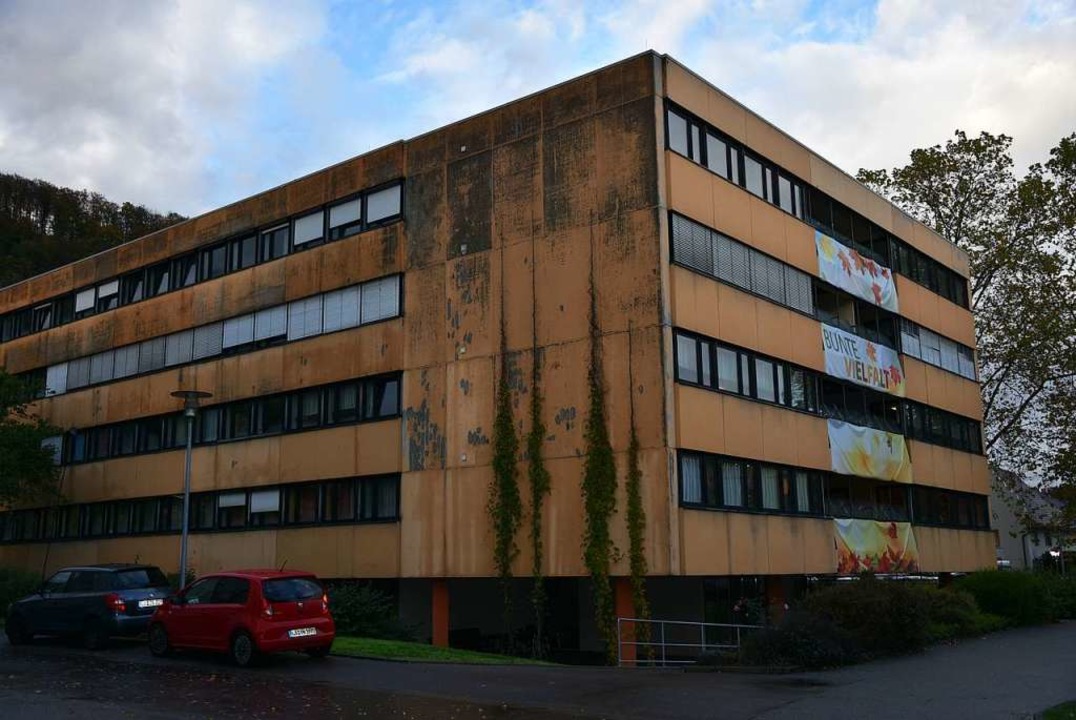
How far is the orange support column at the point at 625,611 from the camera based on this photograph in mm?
22891

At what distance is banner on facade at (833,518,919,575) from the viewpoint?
29094 mm

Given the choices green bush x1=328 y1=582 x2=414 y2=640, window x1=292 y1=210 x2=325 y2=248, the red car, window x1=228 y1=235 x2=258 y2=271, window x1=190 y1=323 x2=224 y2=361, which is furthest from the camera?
window x1=190 y1=323 x2=224 y2=361

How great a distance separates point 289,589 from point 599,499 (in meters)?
7.27

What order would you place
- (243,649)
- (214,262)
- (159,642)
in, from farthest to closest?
(214,262)
(159,642)
(243,649)

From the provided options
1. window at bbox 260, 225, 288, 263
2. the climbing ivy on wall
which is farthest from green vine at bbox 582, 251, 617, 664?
window at bbox 260, 225, 288, 263

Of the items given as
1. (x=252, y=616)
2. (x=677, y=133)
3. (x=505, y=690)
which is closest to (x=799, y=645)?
(x=505, y=690)

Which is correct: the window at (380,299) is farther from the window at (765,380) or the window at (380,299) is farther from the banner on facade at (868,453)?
the banner on facade at (868,453)

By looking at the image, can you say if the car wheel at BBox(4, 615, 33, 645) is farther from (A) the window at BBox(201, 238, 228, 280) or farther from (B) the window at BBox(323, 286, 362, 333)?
(A) the window at BBox(201, 238, 228, 280)

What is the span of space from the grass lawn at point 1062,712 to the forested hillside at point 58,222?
72.2 m

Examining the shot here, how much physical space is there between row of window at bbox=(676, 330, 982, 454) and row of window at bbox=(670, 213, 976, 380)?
1685 millimetres

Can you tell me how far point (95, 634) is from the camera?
72.2ft

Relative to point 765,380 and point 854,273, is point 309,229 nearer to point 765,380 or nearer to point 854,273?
point 765,380

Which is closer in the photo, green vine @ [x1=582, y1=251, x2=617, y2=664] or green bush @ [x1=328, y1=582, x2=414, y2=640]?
green vine @ [x1=582, y1=251, x2=617, y2=664]

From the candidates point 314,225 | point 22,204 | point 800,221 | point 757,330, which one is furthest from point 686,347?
point 22,204
